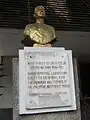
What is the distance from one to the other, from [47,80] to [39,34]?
495 millimetres

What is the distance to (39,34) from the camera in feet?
8.11

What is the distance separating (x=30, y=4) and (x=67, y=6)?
0.66m

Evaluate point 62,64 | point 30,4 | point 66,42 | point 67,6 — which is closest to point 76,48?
point 66,42

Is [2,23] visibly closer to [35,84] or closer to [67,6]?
[67,6]

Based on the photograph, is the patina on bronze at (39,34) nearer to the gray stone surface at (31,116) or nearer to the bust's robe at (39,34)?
the bust's robe at (39,34)

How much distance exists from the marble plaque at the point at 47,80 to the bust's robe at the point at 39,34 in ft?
0.53

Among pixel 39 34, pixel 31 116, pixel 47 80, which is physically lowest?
pixel 31 116

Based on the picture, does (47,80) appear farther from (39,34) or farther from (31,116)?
(39,34)

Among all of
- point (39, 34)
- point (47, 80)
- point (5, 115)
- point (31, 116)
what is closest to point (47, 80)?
point (47, 80)

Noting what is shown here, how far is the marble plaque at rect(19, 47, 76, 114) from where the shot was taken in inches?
85.7

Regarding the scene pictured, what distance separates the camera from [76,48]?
16.7 ft

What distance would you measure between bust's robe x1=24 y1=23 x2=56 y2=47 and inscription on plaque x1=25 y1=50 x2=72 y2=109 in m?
0.18

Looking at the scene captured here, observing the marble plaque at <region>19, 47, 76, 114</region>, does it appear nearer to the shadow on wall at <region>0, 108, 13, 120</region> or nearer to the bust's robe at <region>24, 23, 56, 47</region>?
the bust's robe at <region>24, 23, 56, 47</region>

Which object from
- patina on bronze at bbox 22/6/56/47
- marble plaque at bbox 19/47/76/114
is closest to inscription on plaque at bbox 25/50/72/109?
marble plaque at bbox 19/47/76/114
